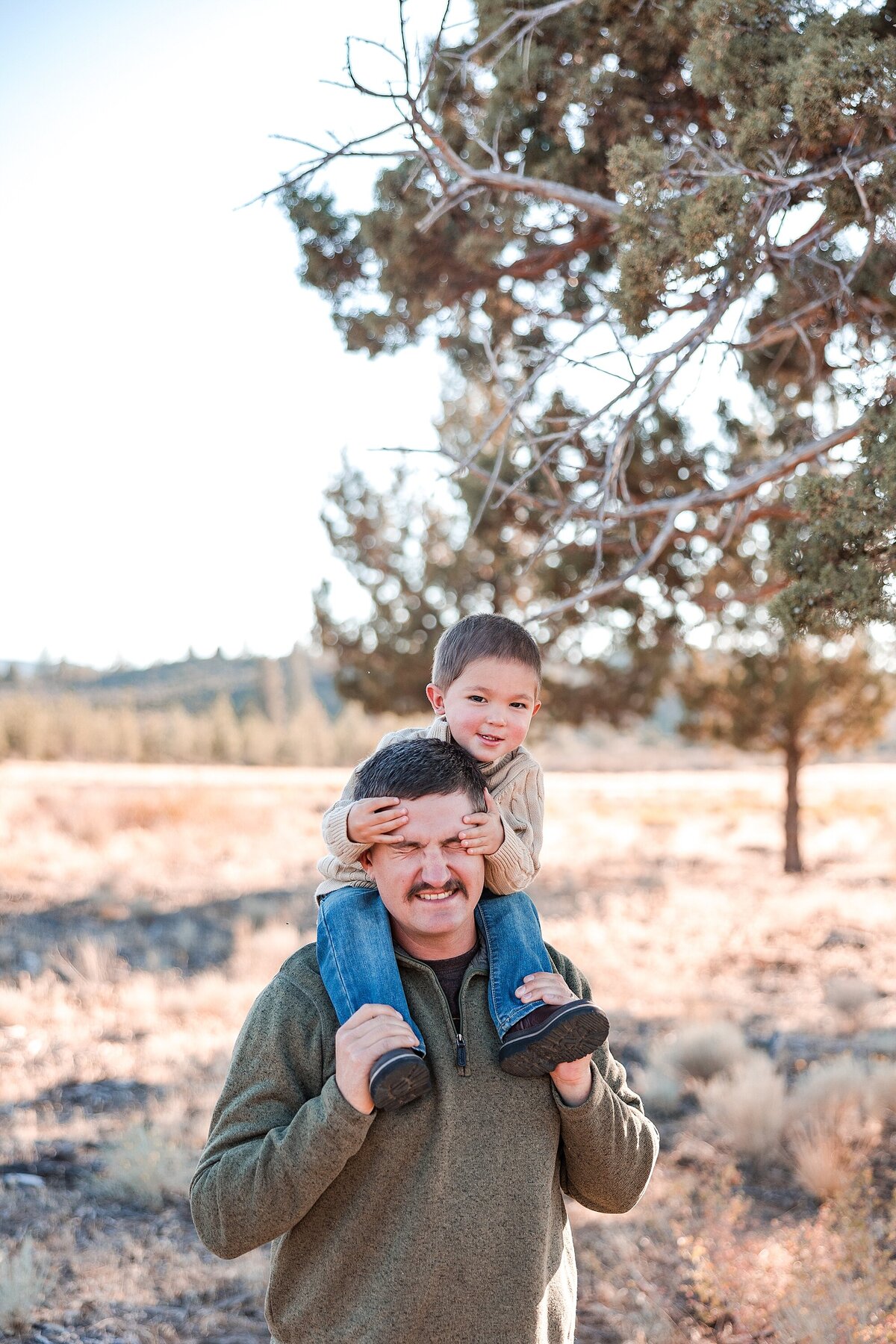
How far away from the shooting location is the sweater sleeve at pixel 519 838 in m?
2.29

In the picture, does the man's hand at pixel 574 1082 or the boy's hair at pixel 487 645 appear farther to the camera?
the boy's hair at pixel 487 645

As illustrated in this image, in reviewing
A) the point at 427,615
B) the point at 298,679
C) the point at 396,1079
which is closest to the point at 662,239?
the point at 396,1079

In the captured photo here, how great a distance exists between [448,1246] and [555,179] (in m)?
5.26

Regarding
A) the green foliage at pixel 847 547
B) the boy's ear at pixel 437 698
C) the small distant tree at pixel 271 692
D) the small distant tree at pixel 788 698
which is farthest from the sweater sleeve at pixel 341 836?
the small distant tree at pixel 271 692

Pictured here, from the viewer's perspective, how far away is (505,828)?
2268 millimetres

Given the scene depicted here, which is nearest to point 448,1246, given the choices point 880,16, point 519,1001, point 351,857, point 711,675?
point 519,1001

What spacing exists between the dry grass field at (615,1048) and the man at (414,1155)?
7.29 feet

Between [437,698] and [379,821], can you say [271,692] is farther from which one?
[379,821]

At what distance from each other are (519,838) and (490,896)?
205 mm

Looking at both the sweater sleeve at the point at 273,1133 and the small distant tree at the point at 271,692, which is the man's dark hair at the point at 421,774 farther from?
the small distant tree at the point at 271,692

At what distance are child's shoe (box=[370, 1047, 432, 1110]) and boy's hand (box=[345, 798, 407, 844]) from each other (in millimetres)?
441

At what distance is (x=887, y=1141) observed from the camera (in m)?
5.96

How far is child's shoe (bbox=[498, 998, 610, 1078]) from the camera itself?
74.9 inches

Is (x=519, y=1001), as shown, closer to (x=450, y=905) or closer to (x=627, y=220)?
(x=450, y=905)
